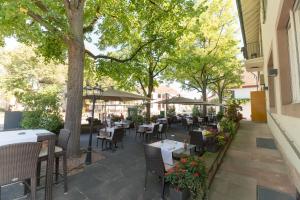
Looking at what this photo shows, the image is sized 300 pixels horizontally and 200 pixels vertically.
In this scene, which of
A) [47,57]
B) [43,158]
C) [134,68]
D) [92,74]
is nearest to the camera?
[43,158]

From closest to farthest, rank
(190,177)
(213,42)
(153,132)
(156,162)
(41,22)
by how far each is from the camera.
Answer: (190,177) < (156,162) < (41,22) < (153,132) < (213,42)

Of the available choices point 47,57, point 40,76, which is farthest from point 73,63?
point 40,76

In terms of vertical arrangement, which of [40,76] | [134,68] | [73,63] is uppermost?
[40,76]

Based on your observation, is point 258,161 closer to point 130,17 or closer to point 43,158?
point 43,158

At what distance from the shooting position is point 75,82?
6.20 meters

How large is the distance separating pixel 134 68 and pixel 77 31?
14.8ft

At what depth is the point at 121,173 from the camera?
16.3ft

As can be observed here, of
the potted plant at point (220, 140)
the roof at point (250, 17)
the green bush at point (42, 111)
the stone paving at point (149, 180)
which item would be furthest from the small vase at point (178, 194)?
the roof at point (250, 17)

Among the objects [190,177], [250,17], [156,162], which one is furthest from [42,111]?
[250,17]

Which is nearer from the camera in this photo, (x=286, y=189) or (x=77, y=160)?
(x=286, y=189)

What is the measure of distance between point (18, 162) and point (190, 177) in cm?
289

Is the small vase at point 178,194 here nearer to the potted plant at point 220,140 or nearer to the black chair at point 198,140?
the black chair at point 198,140

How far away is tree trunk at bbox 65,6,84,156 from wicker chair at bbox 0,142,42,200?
3.39 m

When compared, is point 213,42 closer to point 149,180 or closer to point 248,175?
point 248,175
